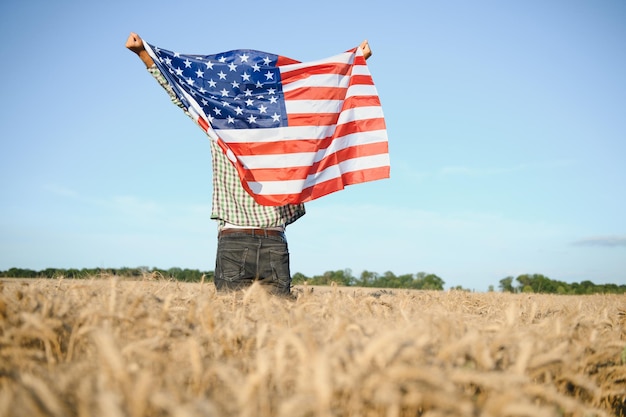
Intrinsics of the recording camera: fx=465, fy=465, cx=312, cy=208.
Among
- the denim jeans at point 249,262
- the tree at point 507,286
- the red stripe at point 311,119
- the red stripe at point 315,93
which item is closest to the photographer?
the denim jeans at point 249,262

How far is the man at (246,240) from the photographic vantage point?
17.9ft

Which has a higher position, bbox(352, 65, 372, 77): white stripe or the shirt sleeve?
bbox(352, 65, 372, 77): white stripe

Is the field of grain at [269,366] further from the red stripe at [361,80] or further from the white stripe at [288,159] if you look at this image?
the red stripe at [361,80]

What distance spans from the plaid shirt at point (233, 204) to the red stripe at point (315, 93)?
132cm

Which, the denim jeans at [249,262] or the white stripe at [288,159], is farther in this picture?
the white stripe at [288,159]

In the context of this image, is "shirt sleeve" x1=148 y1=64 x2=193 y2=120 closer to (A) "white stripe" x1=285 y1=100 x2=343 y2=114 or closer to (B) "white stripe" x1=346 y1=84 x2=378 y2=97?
(A) "white stripe" x1=285 y1=100 x2=343 y2=114

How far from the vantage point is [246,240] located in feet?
18.0

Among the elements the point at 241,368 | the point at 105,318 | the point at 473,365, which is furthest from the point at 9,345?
the point at 473,365

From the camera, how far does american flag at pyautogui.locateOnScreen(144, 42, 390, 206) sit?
6059 millimetres

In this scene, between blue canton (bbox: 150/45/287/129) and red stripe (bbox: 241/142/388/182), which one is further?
blue canton (bbox: 150/45/287/129)

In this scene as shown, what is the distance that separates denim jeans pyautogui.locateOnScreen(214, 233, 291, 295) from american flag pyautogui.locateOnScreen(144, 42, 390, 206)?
565mm

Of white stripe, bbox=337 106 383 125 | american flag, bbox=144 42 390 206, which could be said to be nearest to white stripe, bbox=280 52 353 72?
american flag, bbox=144 42 390 206

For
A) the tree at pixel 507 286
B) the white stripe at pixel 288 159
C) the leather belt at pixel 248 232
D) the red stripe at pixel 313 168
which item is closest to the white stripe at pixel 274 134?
the white stripe at pixel 288 159

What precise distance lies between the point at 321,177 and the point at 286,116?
968mm
